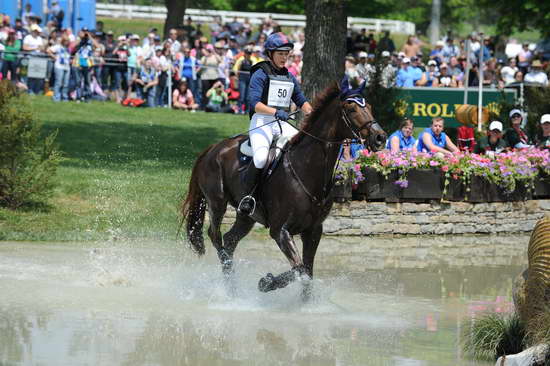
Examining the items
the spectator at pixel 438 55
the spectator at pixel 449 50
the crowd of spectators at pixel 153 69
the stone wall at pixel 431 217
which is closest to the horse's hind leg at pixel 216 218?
the stone wall at pixel 431 217

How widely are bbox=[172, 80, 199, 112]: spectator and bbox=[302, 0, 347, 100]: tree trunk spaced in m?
9.82

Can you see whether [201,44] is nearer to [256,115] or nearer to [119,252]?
[119,252]

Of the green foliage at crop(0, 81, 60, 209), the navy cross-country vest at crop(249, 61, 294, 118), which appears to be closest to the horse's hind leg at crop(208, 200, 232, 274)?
the navy cross-country vest at crop(249, 61, 294, 118)

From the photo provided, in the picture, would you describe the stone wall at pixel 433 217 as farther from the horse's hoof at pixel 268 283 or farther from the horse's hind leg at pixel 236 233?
the horse's hoof at pixel 268 283

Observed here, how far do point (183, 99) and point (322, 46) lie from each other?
10327mm

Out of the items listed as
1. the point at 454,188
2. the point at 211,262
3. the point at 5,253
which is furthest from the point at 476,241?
the point at 5,253

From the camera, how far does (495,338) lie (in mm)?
8461

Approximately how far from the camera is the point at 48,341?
341 inches

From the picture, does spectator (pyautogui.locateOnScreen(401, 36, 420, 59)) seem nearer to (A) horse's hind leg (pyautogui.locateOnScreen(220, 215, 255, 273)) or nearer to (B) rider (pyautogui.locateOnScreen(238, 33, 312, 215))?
(A) horse's hind leg (pyautogui.locateOnScreen(220, 215, 255, 273))

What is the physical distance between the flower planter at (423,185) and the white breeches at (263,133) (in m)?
5.17

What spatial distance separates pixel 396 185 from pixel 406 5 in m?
57.2

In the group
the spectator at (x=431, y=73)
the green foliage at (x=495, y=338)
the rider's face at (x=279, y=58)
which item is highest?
the spectator at (x=431, y=73)

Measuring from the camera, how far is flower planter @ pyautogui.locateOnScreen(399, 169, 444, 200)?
16.1m

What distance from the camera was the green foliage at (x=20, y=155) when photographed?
1491 centimetres
